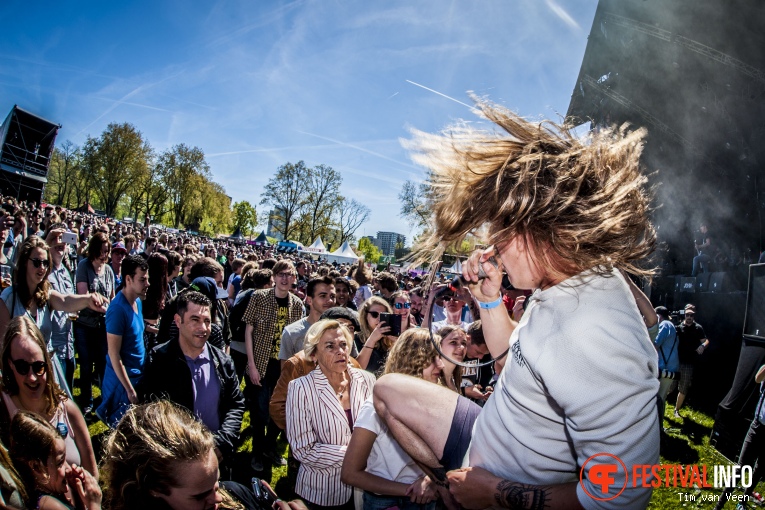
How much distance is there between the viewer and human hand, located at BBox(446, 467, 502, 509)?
1.35 meters

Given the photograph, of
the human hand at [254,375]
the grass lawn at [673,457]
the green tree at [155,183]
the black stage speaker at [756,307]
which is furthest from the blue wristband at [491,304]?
the green tree at [155,183]

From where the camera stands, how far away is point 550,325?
47.3 inches

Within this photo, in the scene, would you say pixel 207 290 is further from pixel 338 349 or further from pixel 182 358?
pixel 338 349

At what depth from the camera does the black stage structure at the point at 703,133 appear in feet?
29.0

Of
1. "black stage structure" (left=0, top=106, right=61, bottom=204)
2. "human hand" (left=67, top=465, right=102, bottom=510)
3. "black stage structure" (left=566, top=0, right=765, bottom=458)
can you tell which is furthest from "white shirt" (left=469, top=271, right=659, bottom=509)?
"black stage structure" (left=0, top=106, right=61, bottom=204)

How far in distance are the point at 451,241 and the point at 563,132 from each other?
612 mm

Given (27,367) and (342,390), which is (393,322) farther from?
(27,367)

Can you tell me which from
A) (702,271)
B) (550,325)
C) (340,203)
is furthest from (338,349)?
(340,203)

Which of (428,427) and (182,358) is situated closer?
(428,427)

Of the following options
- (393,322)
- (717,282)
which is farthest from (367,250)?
(393,322)

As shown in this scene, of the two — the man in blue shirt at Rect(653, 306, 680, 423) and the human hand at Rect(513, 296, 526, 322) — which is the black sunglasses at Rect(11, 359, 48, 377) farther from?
the man in blue shirt at Rect(653, 306, 680, 423)

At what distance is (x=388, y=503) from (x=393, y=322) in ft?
4.95

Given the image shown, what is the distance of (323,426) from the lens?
2.68 meters

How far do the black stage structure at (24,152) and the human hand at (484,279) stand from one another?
97.1 ft
